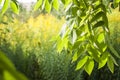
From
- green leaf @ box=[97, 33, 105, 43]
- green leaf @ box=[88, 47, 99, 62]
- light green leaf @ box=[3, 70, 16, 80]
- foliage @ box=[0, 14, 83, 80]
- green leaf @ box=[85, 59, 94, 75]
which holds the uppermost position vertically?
light green leaf @ box=[3, 70, 16, 80]

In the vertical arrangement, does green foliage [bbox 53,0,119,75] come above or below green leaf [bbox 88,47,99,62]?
above

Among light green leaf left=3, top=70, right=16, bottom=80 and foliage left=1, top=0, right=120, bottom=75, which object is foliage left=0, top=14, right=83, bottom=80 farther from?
light green leaf left=3, top=70, right=16, bottom=80

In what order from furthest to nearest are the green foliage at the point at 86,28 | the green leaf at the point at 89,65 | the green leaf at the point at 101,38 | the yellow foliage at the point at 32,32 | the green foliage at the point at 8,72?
the yellow foliage at the point at 32,32
the green leaf at the point at 89,65
the green leaf at the point at 101,38
the green foliage at the point at 86,28
the green foliage at the point at 8,72

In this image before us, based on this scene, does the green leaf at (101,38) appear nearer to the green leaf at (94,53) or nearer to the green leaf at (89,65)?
the green leaf at (94,53)

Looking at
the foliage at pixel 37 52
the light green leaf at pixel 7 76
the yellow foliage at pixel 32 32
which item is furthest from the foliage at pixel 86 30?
the yellow foliage at pixel 32 32

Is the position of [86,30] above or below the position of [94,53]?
above

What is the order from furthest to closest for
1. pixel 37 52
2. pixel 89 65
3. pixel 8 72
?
pixel 37 52
pixel 89 65
pixel 8 72

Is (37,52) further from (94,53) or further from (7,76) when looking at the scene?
(7,76)

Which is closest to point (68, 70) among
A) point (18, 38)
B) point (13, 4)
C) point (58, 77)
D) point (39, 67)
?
point (58, 77)

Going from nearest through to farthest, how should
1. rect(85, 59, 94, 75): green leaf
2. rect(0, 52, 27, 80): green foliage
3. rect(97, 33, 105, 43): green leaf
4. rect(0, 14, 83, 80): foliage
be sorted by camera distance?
rect(0, 52, 27, 80): green foliage → rect(97, 33, 105, 43): green leaf → rect(85, 59, 94, 75): green leaf → rect(0, 14, 83, 80): foliage

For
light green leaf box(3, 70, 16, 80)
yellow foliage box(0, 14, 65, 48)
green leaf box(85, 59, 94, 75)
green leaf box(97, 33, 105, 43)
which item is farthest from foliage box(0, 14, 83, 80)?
light green leaf box(3, 70, 16, 80)

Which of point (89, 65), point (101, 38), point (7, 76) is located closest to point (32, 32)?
point (89, 65)

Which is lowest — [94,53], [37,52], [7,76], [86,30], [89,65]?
[37,52]

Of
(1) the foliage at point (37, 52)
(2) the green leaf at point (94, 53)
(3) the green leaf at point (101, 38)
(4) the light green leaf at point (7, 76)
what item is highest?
(4) the light green leaf at point (7, 76)
